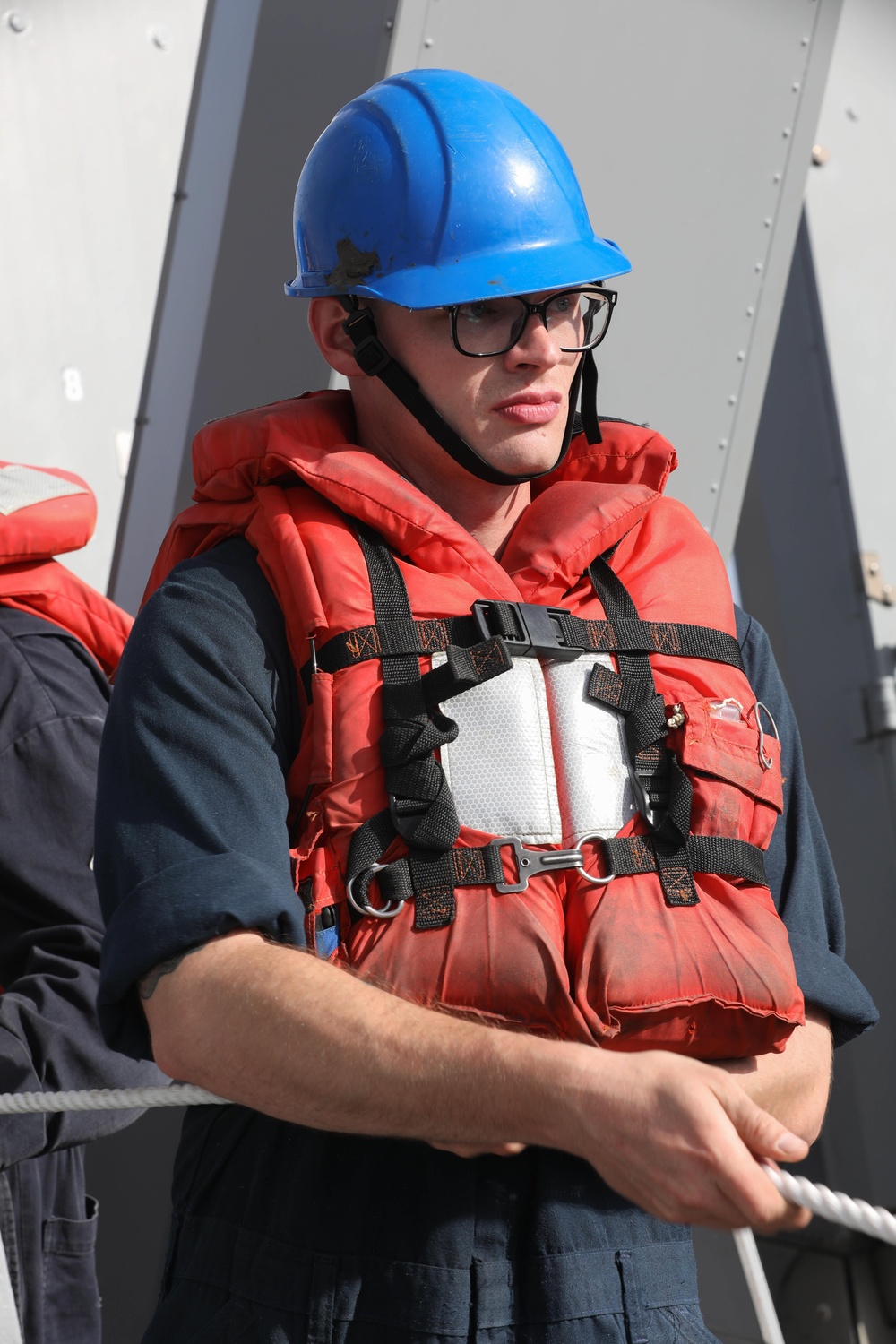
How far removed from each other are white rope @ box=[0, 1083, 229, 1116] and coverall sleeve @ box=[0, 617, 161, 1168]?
1.18ft

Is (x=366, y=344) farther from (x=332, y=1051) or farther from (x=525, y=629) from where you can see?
(x=332, y=1051)

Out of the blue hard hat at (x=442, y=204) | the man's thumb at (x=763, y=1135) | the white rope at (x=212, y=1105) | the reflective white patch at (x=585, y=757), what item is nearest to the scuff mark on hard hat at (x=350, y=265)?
the blue hard hat at (x=442, y=204)

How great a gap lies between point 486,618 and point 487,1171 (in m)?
0.54

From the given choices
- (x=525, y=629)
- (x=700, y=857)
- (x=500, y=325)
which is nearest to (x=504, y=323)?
(x=500, y=325)

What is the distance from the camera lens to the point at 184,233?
2.88 meters

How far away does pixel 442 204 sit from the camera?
164 centimetres

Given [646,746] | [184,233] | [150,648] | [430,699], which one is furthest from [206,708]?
[184,233]

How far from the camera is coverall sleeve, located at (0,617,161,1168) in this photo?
197cm

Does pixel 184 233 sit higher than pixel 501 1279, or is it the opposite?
pixel 184 233

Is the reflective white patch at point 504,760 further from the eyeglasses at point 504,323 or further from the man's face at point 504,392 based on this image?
the eyeglasses at point 504,323

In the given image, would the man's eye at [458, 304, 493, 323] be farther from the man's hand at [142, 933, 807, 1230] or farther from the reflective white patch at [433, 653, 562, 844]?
the man's hand at [142, 933, 807, 1230]

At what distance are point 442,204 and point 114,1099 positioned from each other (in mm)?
1093

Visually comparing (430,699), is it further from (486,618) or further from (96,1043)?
(96,1043)

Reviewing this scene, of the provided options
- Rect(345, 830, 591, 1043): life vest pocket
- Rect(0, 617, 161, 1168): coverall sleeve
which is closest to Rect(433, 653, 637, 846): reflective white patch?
Rect(345, 830, 591, 1043): life vest pocket
